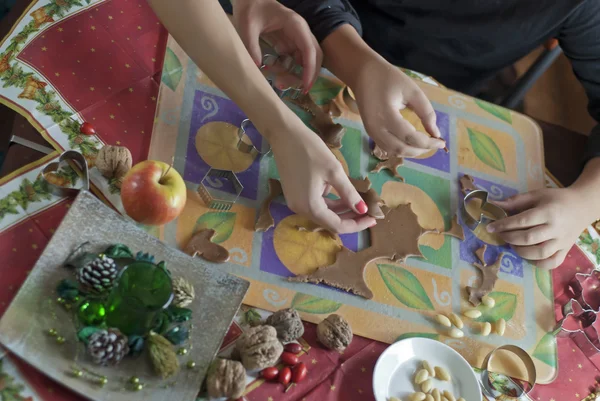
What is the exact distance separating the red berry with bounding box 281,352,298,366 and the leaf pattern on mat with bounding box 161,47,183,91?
55 cm

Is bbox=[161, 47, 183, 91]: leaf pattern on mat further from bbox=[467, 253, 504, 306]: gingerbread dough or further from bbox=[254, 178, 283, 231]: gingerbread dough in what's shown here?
bbox=[467, 253, 504, 306]: gingerbread dough

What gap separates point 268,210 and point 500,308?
0.49m

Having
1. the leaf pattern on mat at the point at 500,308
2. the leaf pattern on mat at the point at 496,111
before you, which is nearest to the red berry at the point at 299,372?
the leaf pattern on mat at the point at 500,308

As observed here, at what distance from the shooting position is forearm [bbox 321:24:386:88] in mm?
1038

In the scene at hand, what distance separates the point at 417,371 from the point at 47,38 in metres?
0.88

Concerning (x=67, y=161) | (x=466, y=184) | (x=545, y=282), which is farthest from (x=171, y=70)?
(x=545, y=282)

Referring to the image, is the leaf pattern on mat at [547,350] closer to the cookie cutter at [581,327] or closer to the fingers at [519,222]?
the cookie cutter at [581,327]

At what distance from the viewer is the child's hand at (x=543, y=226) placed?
3.41 feet

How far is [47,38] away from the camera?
923 mm

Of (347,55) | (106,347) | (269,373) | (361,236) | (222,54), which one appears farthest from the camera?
(347,55)

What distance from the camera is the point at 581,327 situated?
1.00 metres

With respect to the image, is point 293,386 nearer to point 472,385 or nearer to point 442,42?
point 472,385

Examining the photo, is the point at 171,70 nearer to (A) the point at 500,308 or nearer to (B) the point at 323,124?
(B) the point at 323,124

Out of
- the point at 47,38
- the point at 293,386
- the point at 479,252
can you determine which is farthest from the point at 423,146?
the point at 47,38
